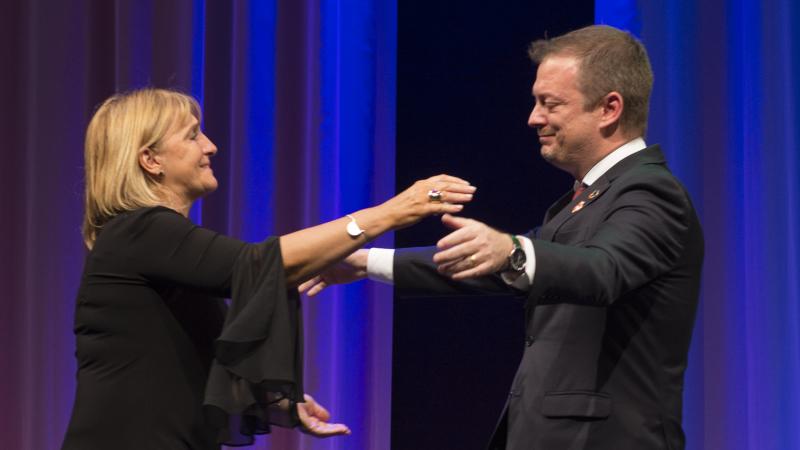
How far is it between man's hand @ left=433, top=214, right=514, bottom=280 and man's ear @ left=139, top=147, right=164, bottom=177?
0.71 metres

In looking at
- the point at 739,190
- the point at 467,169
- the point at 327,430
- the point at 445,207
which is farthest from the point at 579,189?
the point at 467,169

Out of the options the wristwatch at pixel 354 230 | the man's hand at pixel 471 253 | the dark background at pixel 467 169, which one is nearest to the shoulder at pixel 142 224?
the wristwatch at pixel 354 230

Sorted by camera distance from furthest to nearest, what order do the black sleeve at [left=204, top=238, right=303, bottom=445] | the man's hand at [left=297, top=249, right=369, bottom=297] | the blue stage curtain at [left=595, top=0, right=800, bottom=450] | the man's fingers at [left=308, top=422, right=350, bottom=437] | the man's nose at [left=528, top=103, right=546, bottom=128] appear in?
the blue stage curtain at [left=595, top=0, right=800, bottom=450], the man's hand at [left=297, top=249, right=369, bottom=297], the man's nose at [left=528, top=103, right=546, bottom=128], the man's fingers at [left=308, top=422, right=350, bottom=437], the black sleeve at [left=204, top=238, right=303, bottom=445]

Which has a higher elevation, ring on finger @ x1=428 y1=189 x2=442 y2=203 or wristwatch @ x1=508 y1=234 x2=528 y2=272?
ring on finger @ x1=428 y1=189 x2=442 y2=203

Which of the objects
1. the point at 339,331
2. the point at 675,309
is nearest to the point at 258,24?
the point at 339,331

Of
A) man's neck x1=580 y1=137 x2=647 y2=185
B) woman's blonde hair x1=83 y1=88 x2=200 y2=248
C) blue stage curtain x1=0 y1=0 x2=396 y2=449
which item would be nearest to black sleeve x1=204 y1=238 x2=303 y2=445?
woman's blonde hair x1=83 y1=88 x2=200 y2=248

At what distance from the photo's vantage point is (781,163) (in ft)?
8.91

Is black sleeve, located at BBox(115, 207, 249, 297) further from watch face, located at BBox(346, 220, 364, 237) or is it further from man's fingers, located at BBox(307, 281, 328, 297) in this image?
man's fingers, located at BBox(307, 281, 328, 297)

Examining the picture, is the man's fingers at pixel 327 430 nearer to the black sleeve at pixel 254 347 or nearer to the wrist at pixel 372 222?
the black sleeve at pixel 254 347

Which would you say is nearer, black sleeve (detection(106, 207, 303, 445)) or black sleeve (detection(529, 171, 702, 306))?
black sleeve (detection(529, 171, 702, 306))

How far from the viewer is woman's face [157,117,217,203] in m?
1.91

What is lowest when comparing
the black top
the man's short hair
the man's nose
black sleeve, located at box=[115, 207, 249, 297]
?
the black top

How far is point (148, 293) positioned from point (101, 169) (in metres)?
0.27

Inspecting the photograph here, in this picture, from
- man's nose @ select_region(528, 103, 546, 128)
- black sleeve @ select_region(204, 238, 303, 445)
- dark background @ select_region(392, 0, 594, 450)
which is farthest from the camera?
dark background @ select_region(392, 0, 594, 450)
